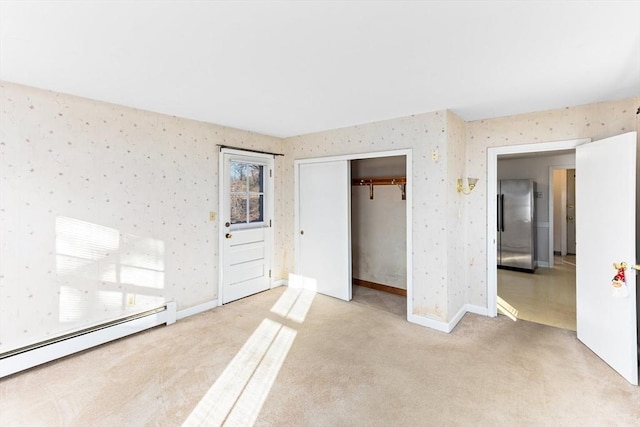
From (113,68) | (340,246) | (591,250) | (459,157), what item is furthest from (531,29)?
(340,246)

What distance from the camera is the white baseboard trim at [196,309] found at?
362cm

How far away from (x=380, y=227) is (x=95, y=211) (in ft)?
11.9

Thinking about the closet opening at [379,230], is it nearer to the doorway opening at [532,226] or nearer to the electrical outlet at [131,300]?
the doorway opening at [532,226]

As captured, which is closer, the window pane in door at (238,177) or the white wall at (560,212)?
the window pane in door at (238,177)

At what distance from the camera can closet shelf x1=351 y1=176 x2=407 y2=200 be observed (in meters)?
4.54

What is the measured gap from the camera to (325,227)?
4.48m

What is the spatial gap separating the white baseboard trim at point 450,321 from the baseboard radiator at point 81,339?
2.74m

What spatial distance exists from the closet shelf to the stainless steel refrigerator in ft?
9.30

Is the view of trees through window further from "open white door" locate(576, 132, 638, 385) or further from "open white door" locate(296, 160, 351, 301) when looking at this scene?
"open white door" locate(576, 132, 638, 385)

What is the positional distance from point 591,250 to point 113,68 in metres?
4.28

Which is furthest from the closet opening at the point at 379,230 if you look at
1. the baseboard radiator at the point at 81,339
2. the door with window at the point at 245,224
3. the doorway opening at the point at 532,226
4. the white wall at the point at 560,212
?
the white wall at the point at 560,212

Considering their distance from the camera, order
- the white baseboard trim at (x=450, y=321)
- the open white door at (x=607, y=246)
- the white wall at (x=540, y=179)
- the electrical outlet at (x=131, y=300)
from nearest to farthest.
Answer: the open white door at (x=607, y=246) < the electrical outlet at (x=131, y=300) < the white baseboard trim at (x=450, y=321) < the white wall at (x=540, y=179)

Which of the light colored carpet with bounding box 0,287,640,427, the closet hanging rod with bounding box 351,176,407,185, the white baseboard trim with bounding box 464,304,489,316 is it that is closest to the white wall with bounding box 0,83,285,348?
the light colored carpet with bounding box 0,287,640,427

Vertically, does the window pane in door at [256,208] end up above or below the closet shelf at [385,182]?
below
